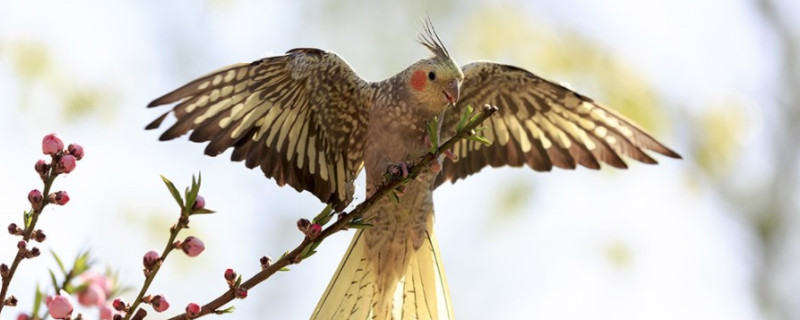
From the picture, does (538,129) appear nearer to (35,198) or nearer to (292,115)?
(292,115)

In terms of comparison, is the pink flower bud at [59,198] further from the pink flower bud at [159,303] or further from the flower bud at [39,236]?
the pink flower bud at [159,303]

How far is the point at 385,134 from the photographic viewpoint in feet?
9.27

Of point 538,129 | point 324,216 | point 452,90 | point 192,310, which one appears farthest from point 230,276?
point 538,129

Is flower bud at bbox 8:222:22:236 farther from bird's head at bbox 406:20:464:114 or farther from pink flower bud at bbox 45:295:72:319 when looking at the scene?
bird's head at bbox 406:20:464:114

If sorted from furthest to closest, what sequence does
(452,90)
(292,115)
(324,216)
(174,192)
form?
1. (292,115)
2. (452,90)
3. (324,216)
4. (174,192)

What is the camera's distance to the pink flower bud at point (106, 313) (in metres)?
1.31

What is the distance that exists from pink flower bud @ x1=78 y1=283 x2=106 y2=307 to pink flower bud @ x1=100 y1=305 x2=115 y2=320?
0.5 inches

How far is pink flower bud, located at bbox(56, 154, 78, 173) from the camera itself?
1.32 metres

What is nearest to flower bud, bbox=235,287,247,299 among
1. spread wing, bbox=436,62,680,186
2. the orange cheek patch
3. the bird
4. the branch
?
the branch

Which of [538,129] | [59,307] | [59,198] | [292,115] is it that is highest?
[538,129]

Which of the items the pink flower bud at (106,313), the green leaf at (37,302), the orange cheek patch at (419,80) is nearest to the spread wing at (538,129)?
the orange cheek patch at (419,80)

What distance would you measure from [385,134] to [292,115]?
0.47 meters

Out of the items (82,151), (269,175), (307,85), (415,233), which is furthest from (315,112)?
(82,151)

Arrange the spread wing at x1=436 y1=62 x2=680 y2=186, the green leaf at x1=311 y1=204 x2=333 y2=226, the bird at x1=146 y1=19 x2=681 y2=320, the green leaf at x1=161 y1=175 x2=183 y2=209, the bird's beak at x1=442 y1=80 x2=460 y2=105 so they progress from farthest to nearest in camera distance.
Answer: the spread wing at x1=436 y1=62 x2=680 y2=186, the bird at x1=146 y1=19 x2=681 y2=320, the bird's beak at x1=442 y1=80 x2=460 y2=105, the green leaf at x1=311 y1=204 x2=333 y2=226, the green leaf at x1=161 y1=175 x2=183 y2=209
